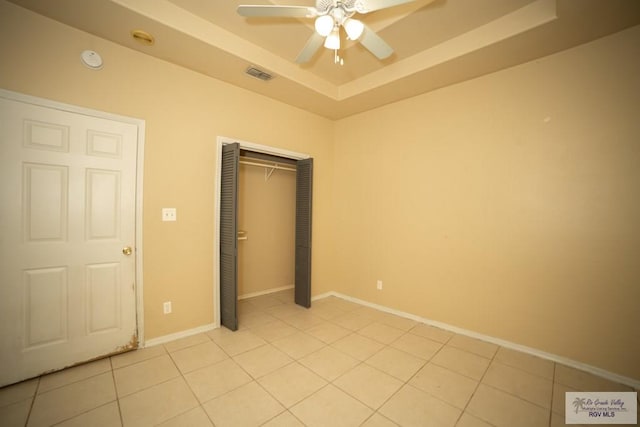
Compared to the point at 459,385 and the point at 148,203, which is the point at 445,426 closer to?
the point at 459,385

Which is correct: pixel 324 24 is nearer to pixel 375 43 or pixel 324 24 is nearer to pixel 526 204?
pixel 375 43

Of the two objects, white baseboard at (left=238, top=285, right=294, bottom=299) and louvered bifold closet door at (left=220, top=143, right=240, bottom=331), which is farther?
white baseboard at (left=238, top=285, right=294, bottom=299)

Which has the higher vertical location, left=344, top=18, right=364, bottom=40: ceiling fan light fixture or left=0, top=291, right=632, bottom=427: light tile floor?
left=344, top=18, right=364, bottom=40: ceiling fan light fixture

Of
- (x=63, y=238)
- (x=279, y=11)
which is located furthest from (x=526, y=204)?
(x=63, y=238)

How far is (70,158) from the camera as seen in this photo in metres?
2.11

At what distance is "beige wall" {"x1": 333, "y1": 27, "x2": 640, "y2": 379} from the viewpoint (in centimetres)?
209

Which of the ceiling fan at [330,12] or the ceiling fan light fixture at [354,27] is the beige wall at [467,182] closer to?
the ceiling fan at [330,12]

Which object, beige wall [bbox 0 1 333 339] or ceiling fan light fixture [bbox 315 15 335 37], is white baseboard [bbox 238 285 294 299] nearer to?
beige wall [bbox 0 1 333 339]

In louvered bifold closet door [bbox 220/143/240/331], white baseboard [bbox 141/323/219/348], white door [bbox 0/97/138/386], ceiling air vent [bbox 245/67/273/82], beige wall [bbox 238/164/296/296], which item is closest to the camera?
white door [bbox 0/97/138/386]

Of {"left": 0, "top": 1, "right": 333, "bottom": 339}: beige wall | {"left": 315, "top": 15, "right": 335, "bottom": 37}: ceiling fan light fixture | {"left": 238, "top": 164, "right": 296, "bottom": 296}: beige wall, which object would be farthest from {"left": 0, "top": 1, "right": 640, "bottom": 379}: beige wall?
{"left": 315, "top": 15, "right": 335, "bottom": 37}: ceiling fan light fixture

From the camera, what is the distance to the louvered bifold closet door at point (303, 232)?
358 cm

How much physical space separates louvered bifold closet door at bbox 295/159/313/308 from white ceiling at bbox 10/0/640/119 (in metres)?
1.08

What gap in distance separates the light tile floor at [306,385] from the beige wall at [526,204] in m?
0.42

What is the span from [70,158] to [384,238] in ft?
11.0
